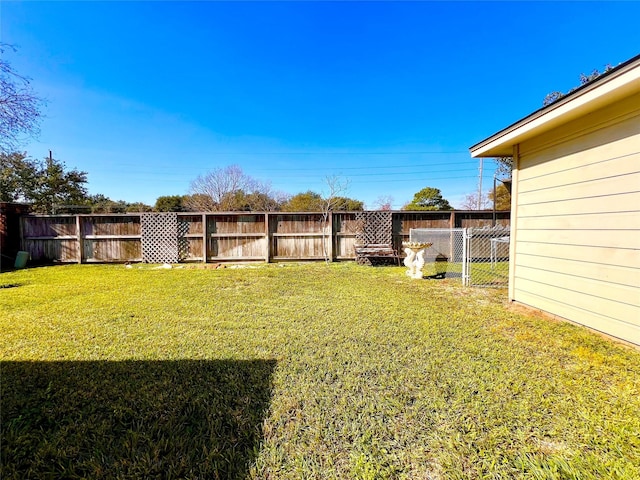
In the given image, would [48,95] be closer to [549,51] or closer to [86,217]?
[86,217]

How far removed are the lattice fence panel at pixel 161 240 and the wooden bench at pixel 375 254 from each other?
5.98 meters

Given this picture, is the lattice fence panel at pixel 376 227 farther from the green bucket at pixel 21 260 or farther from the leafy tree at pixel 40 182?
the leafy tree at pixel 40 182

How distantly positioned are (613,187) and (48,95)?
11744mm

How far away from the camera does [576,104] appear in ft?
9.37

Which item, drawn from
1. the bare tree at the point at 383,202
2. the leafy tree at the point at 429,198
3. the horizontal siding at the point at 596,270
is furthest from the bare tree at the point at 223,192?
the horizontal siding at the point at 596,270

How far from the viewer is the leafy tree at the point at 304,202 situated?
60.5 ft

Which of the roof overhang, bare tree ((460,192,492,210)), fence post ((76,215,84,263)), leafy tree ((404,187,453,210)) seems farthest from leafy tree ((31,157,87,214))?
bare tree ((460,192,492,210))

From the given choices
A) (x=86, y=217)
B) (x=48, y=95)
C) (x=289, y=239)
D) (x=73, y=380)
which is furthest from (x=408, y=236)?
(x=48, y=95)

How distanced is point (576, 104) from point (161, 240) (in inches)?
396

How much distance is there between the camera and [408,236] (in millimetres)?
9344

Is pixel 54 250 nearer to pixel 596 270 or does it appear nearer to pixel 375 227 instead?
pixel 375 227

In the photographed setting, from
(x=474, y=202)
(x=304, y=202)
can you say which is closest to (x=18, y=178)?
(x=304, y=202)

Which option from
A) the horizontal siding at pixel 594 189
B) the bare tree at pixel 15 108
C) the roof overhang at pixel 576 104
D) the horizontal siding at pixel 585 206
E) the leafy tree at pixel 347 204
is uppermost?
the bare tree at pixel 15 108

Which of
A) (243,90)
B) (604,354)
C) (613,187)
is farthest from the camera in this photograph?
(243,90)
